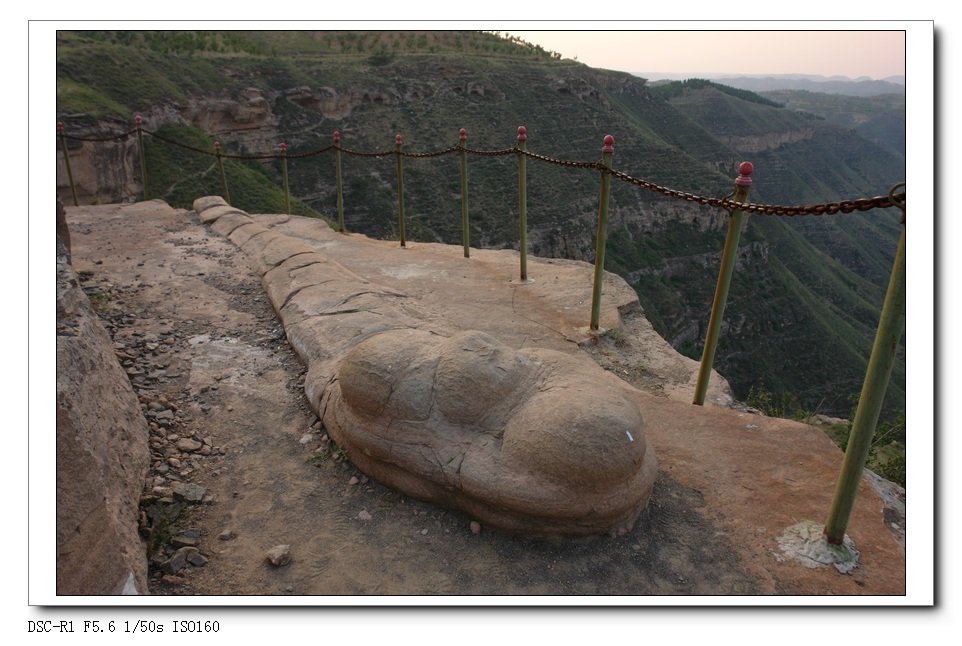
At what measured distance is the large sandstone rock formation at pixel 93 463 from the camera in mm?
1902

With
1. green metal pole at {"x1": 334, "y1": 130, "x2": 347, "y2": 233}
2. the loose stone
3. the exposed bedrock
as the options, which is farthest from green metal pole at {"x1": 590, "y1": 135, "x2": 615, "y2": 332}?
green metal pole at {"x1": 334, "y1": 130, "x2": 347, "y2": 233}

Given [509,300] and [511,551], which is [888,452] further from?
[511,551]

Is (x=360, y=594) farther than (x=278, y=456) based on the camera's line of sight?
No

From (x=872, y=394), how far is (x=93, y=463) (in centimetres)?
262

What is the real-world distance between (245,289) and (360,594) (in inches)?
134

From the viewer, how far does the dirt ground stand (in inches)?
85.4

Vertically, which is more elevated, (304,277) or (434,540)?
(304,277)

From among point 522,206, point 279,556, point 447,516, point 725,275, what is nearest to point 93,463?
point 279,556

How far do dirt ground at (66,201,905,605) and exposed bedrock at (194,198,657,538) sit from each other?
0.11m

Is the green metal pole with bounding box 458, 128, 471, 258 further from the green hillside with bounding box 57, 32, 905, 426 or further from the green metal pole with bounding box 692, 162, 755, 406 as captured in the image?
the green hillside with bounding box 57, 32, 905, 426

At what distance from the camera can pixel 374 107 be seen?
33.3 m

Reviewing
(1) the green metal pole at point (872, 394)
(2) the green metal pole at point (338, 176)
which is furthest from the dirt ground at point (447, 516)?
(2) the green metal pole at point (338, 176)

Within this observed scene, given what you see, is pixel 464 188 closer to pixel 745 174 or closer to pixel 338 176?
pixel 338 176

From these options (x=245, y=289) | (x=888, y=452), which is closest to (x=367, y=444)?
(x=245, y=289)
